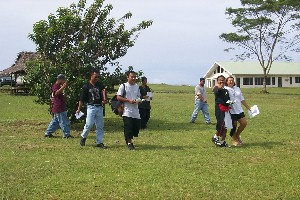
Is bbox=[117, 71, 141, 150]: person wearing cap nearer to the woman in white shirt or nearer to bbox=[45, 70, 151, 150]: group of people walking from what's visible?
bbox=[45, 70, 151, 150]: group of people walking

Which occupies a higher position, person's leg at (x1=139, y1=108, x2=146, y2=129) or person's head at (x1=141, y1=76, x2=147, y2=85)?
person's head at (x1=141, y1=76, x2=147, y2=85)

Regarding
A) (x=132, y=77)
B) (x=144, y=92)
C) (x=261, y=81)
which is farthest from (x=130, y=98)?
(x=261, y=81)

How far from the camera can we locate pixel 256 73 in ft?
209

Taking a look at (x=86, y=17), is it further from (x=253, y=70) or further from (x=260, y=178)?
(x=253, y=70)

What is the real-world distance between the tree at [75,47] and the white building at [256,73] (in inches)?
1963

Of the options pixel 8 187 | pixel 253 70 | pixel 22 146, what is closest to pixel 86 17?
pixel 22 146

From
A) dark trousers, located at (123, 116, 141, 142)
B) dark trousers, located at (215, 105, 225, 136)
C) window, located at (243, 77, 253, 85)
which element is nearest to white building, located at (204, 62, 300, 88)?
window, located at (243, 77, 253, 85)

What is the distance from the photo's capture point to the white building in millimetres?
63875

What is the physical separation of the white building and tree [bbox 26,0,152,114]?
4985cm

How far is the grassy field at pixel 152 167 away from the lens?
609 centimetres

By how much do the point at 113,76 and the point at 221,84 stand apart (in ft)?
15.9

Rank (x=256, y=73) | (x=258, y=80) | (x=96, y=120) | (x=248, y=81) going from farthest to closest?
(x=258, y=80), (x=248, y=81), (x=256, y=73), (x=96, y=120)

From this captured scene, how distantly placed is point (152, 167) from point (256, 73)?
5840 centimetres

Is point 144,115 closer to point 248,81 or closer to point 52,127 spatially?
point 52,127
